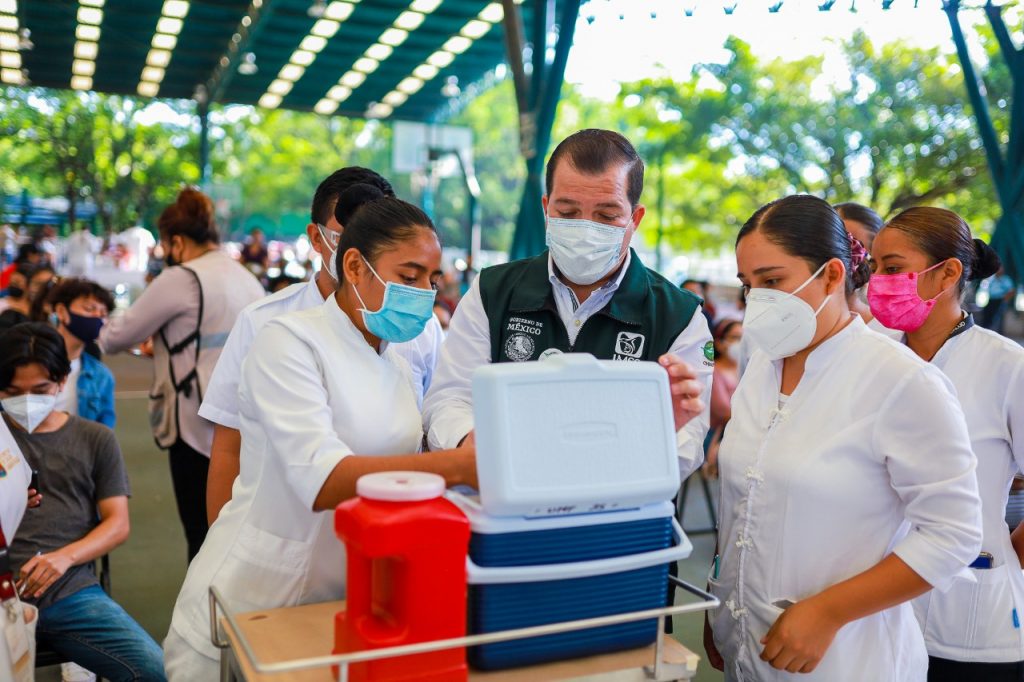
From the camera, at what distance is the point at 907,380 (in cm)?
151

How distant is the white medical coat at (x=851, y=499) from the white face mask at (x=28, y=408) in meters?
2.19

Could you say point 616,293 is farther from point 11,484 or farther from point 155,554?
point 155,554

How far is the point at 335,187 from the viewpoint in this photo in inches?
99.9

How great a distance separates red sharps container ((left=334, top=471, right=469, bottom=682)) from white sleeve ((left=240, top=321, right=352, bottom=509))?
267mm

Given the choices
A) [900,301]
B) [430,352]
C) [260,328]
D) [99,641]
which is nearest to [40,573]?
[99,641]

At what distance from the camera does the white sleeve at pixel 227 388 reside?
214 centimetres

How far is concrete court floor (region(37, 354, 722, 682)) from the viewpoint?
3896 millimetres

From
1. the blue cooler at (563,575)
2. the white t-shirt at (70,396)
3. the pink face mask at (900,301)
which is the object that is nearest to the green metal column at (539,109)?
the white t-shirt at (70,396)

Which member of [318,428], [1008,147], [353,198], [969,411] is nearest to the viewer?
[318,428]

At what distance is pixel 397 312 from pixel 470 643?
720 millimetres

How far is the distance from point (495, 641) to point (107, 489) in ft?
6.93

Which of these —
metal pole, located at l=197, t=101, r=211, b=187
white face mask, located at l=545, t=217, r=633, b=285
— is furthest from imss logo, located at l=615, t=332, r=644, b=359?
metal pole, located at l=197, t=101, r=211, b=187

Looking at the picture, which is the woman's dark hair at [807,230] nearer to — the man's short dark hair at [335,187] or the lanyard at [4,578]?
the man's short dark hair at [335,187]

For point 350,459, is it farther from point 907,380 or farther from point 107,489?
point 107,489
